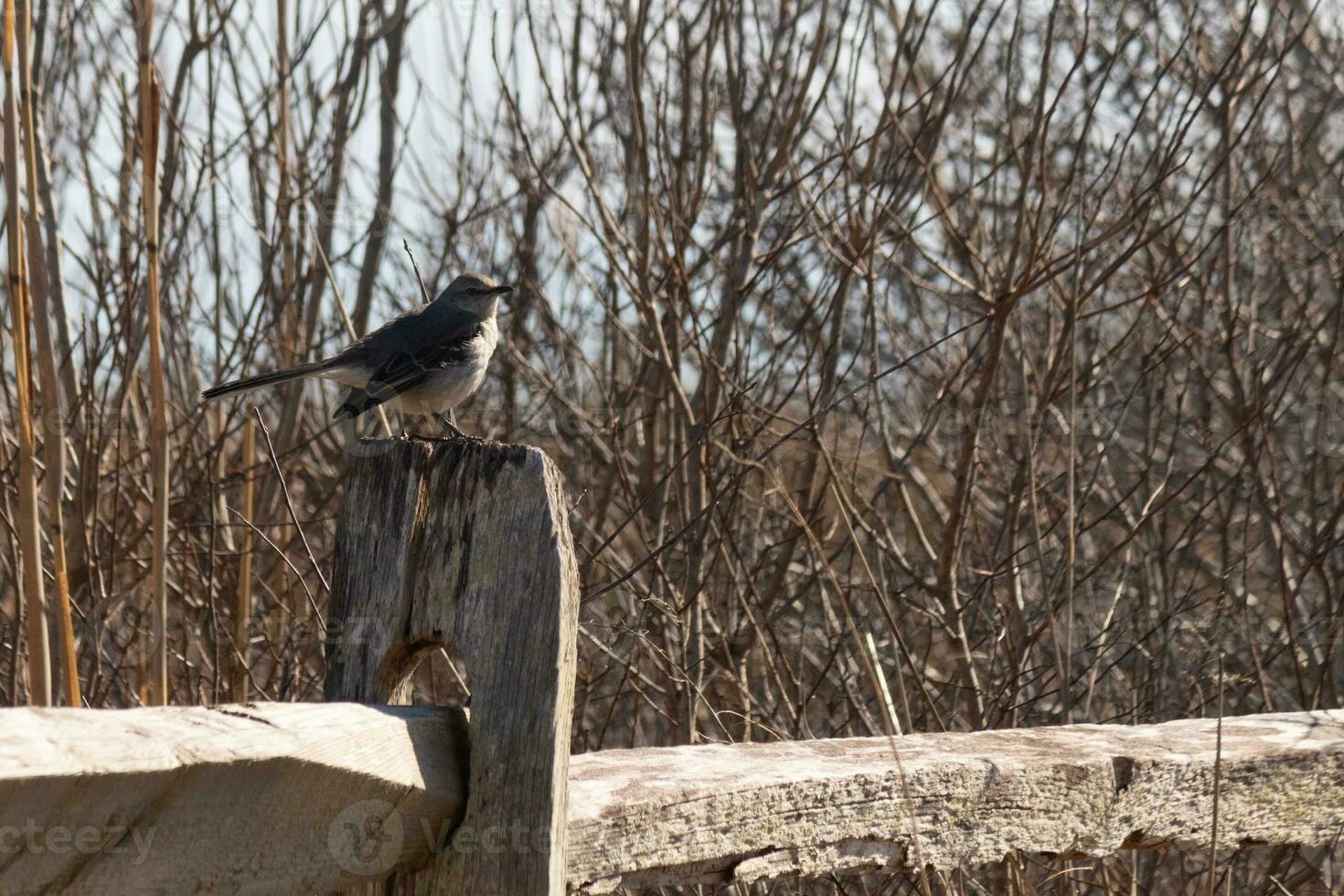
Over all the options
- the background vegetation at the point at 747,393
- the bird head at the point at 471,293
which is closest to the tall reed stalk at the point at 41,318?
the background vegetation at the point at 747,393

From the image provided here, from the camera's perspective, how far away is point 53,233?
3611 millimetres

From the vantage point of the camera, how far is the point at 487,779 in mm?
1410

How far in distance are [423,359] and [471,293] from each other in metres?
0.41

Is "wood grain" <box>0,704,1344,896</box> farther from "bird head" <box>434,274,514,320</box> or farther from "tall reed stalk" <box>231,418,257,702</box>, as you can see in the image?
"bird head" <box>434,274,514,320</box>

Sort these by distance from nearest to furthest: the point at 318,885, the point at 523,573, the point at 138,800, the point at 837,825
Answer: the point at 138,800, the point at 318,885, the point at 523,573, the point at 837,825

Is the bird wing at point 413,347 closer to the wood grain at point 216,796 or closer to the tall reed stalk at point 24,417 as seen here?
the tall reed stalk at point 24,417

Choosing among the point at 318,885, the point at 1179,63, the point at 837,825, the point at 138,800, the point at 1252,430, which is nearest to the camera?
the point at 138,800

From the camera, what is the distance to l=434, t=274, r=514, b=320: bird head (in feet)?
13.1

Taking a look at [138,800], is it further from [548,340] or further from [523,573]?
[548,340]

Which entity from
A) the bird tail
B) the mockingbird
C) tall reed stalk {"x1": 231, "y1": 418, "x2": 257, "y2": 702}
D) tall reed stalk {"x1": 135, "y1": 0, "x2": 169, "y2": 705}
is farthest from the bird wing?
tall reed stalk {"x1": 135, "y1": 0, "x2": 169, "y2": 705}

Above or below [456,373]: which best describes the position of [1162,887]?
below

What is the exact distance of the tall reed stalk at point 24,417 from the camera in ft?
5.78

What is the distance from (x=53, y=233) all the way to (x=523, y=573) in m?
2.73

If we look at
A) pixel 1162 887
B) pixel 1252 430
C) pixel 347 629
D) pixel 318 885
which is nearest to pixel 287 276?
pixel 347 629
